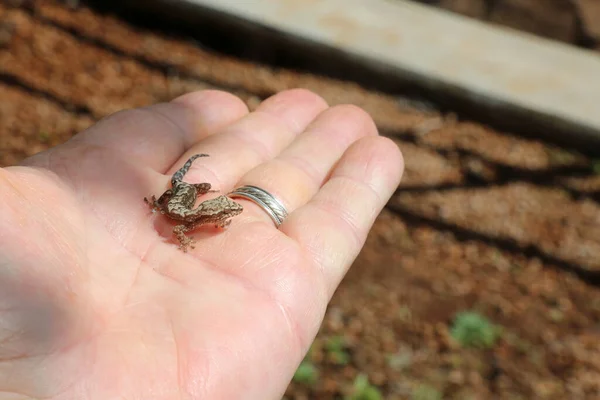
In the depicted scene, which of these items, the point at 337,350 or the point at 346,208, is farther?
the point at 337,350

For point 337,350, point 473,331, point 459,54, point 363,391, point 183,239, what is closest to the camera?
point 183,239

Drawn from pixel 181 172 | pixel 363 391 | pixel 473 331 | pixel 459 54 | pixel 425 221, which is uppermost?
pixel 181 172

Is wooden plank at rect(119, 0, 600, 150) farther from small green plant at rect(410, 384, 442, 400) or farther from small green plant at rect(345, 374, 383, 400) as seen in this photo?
small green plant at rect(345, 374, 383, 400)

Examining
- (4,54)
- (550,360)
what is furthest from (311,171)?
(4,54)

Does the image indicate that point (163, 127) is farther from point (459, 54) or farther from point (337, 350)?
point (459, 54)

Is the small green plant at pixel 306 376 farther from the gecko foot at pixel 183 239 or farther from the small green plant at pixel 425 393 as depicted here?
the gecko foot at pixel 183 239

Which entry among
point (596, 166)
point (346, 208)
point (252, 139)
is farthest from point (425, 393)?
point (596, 166)

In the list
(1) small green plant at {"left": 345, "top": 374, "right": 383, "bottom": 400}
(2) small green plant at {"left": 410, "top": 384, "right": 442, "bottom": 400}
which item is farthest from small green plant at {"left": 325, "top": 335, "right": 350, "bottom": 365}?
(2) small green plant at {"left": 410, "top": 384, "right": 442, "bottom": 400}
